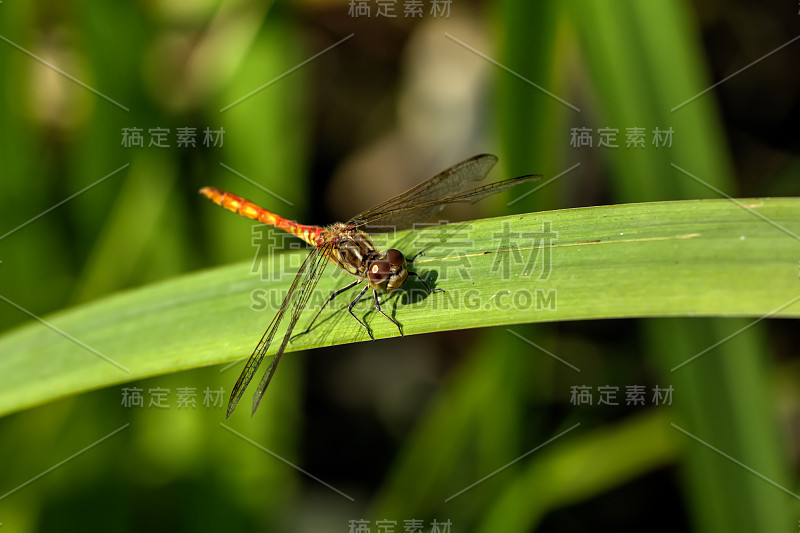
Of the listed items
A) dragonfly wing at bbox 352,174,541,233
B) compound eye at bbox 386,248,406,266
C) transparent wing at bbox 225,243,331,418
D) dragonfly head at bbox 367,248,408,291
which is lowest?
transparent wing at bbox 225,243,331,418

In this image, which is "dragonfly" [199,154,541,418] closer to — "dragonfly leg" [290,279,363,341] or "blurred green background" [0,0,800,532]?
Result: "dragonfly leg" [290,279,363,341]

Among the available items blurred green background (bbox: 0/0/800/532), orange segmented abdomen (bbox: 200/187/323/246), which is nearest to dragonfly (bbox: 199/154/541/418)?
orange segmented abdomen (bbox: 200/187/323/246)

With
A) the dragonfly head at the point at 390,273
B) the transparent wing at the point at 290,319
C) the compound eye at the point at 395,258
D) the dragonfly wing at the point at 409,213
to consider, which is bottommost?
the transparent wing at the point at 290,319

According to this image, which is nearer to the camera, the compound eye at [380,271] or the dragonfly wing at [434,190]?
the compound eye at [380,271]

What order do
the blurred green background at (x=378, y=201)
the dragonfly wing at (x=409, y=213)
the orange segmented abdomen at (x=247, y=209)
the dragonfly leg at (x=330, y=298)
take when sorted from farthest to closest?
the orange segmented abdomen at (x=247, y=209), the dragonfly wing at (x=409, y=213), the dragonfly leg at (x=330, y=298), the blurred green background at (x=378, y=201)

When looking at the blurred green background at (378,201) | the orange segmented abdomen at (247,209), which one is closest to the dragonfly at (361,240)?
the orange segmented abdomen at (247,209)

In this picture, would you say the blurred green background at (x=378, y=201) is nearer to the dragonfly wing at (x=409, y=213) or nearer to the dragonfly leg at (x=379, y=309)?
the dragonfly wing at (x=409, y=213)

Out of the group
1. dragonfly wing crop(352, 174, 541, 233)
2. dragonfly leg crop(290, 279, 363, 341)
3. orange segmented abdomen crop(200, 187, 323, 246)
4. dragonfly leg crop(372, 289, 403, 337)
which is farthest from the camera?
orange segmented abdomen crop(200, 187, 323, 246)

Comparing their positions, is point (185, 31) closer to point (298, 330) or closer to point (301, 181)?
point (301, 181)
